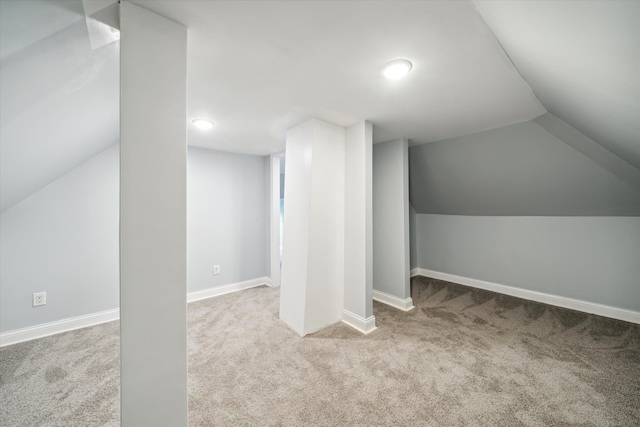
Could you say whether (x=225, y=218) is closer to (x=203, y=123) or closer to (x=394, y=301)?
(x=203, y=123)

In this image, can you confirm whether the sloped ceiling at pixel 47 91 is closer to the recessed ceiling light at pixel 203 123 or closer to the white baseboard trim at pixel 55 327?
the recessed ceiling light at pixel 203 123

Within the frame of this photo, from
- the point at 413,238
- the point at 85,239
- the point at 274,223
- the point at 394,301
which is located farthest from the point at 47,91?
the point at 413,238

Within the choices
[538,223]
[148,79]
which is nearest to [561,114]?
[538,223]

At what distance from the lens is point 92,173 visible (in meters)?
2.60

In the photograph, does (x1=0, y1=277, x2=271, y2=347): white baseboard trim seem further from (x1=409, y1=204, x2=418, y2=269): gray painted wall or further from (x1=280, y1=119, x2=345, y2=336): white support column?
(x1=409, y1=204, x2=418, y2=269): gray painted wall

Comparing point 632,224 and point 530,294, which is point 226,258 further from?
point 632,224

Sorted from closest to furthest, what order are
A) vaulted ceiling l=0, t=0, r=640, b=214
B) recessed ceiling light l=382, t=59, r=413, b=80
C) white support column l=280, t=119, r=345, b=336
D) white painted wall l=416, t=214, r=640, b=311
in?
vaulted ceiling l=0, t=0, r=640, b=214 < recessed ceiling light l=382, t=59, r=413, b=80 < white support column l=280, t=119, r=345, b=336 < white painted wall l=416, t=214, r=640, b=311

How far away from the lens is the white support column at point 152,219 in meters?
1.01

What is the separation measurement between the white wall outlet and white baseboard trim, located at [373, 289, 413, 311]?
145 inches

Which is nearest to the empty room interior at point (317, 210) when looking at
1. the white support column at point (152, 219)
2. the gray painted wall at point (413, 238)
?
the white support column at point (152, 219)

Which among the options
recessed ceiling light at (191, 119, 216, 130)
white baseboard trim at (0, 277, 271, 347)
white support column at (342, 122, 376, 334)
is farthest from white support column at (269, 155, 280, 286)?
white support column at (342, 122, 376, 334)

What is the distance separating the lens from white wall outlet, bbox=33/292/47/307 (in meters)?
2.31

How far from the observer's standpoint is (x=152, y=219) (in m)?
1.07

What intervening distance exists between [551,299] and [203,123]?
15.6 ft
